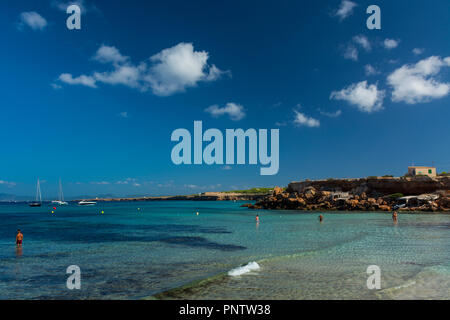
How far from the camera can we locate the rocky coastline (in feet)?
211

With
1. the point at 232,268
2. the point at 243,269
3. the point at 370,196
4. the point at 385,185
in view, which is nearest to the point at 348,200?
the point at 370,196

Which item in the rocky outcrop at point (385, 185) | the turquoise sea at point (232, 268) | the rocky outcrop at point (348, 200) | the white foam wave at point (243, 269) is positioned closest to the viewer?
the turquoise sea at point (232, 268)

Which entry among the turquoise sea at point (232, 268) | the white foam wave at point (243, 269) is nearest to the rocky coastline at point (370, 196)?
the turquoise sea at point (232, 268)

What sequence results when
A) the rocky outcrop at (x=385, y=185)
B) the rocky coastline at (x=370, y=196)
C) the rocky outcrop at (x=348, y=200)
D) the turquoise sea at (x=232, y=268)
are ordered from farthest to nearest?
the rocky outcrop at (x=385, y=185) → the rocky coastline at (x=370, y=196) → the rocky outcrop at (x=348, y=200) → the turquoise sea at (x=232, y=268)

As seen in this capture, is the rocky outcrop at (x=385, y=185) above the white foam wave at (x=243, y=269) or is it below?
above

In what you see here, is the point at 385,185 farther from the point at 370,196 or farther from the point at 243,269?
the point at 243,269

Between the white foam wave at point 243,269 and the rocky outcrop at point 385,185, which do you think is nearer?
the white foam wave at point 243,269

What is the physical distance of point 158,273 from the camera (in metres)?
15.9

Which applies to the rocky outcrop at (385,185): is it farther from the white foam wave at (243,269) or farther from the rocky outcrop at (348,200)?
the white foam wave at (243,269)

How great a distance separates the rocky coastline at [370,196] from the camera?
6423 centimetres

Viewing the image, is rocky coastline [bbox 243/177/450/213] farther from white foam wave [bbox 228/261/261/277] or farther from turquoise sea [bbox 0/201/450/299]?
white foam wave [bbox 228/261/261/277]

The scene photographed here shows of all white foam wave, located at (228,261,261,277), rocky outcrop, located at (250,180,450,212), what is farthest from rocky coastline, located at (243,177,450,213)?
white foam wave, located at (228,261,261,277)

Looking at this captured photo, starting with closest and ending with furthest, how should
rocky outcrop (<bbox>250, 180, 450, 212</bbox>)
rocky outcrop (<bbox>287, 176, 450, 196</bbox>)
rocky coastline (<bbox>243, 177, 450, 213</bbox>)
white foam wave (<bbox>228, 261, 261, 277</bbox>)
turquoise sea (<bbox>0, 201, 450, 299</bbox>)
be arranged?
turquoise sea (<bbox>0, 201, 450, 299</bbox>)
white foam wave (<bbox>228, 261, 261, 277</bbox>)
rocky outcrop (<bbox>250, 180, 450, 212</bbox>)
rocky coastline (<bbox>243, 177, 450, 213</bbox>)
rocky outcrop (<bbox>287, 176, 450, 196</bbox>)
